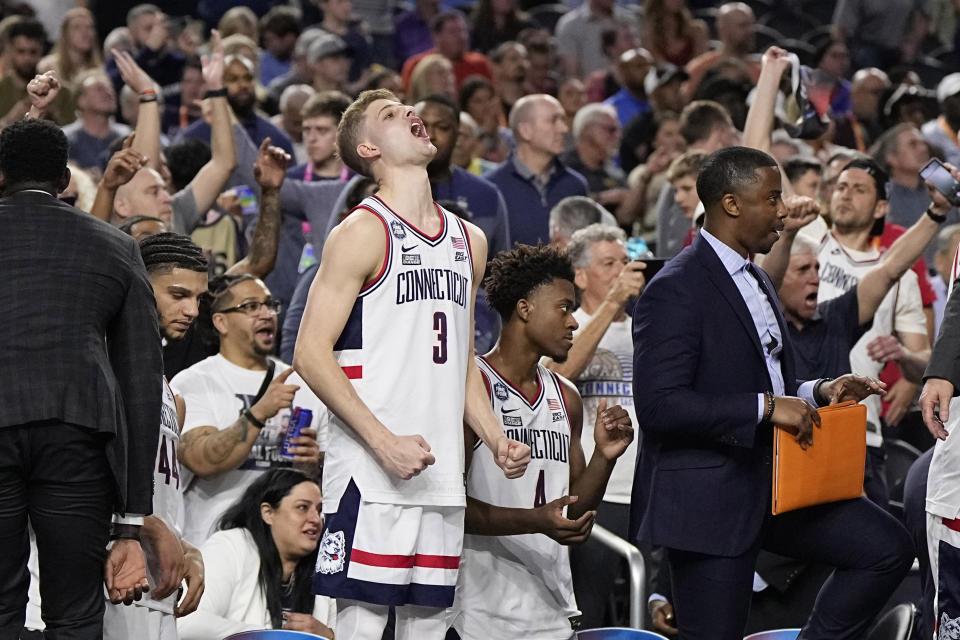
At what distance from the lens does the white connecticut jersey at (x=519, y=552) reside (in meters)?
4.61

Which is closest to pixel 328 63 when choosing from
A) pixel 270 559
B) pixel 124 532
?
→ pixel 270 559

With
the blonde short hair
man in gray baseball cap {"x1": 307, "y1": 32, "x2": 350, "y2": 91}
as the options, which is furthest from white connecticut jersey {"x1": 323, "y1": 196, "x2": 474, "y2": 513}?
man in gray baseball cap {"x1": 307, "y1": 32, "x2": 350, "y2": 91}

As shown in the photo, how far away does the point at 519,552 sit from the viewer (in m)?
4.71

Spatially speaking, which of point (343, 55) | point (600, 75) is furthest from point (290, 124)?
point (600, 75)

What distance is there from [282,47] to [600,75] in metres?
2.78

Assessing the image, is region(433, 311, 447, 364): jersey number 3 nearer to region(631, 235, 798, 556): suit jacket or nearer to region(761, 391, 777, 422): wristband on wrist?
region(631, 235, 798, 556): suit jacket

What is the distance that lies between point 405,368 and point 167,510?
0.93 m

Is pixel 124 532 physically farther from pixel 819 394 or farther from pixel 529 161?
pixel 529 161

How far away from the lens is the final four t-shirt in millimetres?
5531

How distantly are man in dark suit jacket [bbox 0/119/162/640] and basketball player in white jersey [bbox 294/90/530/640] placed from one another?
1.58ft

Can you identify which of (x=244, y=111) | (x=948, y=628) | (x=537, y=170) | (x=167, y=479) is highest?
(x=244, y=111)

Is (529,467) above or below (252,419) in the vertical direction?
below

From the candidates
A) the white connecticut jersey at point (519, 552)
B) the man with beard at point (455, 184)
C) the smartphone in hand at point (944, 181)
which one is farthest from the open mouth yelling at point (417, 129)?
the man with beard at point (455, 184)

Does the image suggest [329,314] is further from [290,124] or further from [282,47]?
[282,47]
